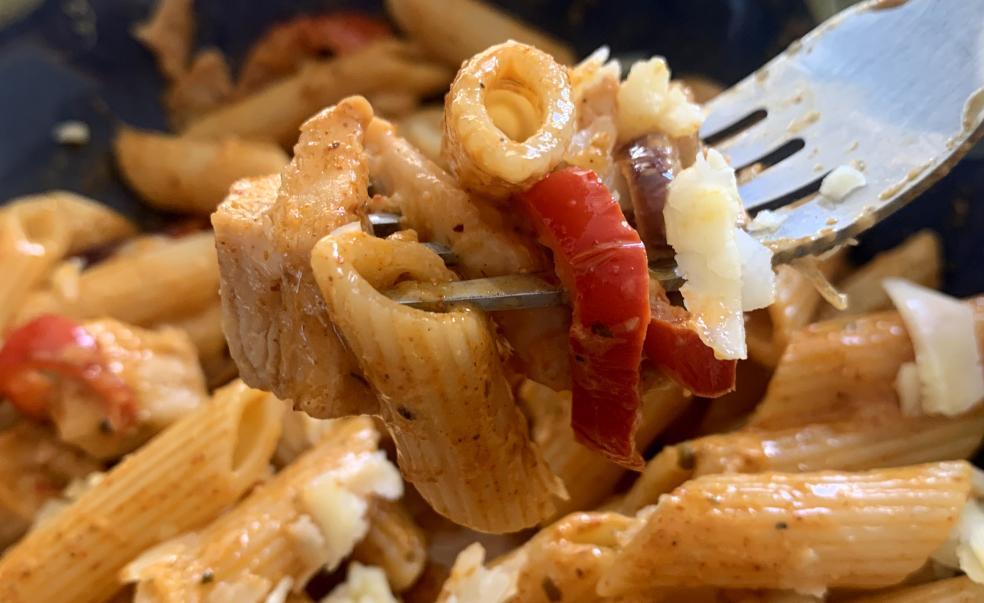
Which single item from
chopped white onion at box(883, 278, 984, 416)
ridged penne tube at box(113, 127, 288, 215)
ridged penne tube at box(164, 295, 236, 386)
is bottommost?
ridged penne tube at box(164, 295, 236, 386)

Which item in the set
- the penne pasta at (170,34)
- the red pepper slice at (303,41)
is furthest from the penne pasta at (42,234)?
the red pepper slice at (303,41)

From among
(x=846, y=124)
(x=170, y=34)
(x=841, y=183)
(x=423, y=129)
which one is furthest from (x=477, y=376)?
(x=170, y=34)

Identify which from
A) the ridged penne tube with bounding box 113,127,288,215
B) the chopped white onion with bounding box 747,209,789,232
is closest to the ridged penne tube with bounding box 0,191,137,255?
the ridged penne tube with bounding box 113,127,288,215

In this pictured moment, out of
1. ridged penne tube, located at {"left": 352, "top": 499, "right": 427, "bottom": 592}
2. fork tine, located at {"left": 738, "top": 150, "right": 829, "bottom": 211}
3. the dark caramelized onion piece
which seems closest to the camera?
the dark caramelized onion piece

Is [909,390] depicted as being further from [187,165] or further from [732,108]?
[187,165]

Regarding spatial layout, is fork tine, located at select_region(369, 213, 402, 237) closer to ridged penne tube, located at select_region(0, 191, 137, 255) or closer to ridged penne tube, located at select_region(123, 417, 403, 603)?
ridged penne tube, located at select_region(123, 417, 403, 603)

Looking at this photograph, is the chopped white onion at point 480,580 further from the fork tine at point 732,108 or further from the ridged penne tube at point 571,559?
the fork tine at point 732,108
